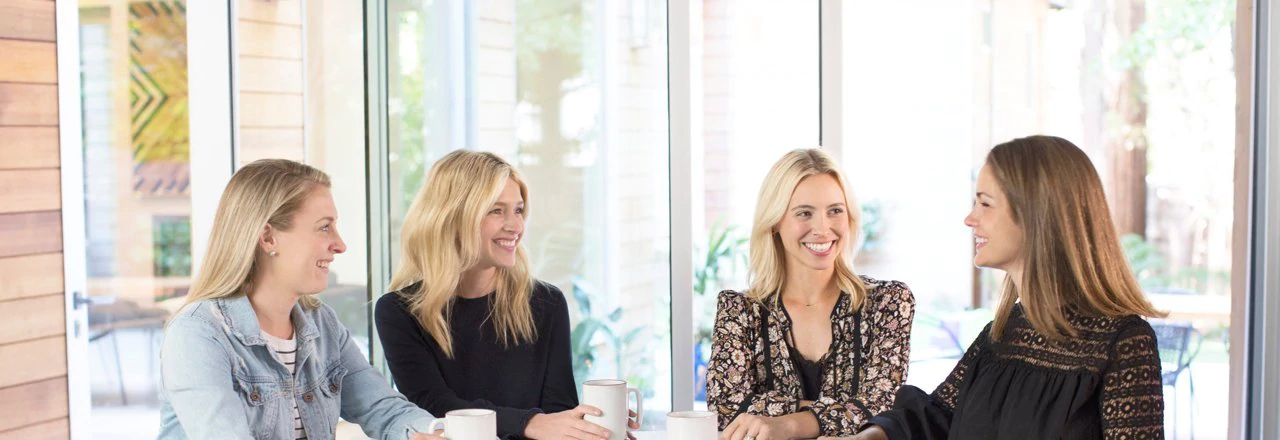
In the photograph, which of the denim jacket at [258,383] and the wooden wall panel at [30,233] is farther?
the wooden wall panel at [30,233]

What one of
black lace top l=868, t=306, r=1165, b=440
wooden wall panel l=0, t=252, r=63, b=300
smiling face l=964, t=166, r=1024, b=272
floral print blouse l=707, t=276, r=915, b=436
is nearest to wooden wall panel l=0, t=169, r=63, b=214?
wooden wall panel l=0, t=252, r=63, b=300

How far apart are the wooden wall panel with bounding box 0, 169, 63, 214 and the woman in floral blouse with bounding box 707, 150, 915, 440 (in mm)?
2164

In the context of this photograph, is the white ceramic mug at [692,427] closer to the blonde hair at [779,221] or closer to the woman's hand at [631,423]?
the woman's hand at [631,423]

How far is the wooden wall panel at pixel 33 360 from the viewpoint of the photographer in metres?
3.50

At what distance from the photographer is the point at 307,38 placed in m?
3.84

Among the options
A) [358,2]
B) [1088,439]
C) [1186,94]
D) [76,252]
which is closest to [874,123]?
[1186,94]

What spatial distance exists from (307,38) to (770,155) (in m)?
1.56

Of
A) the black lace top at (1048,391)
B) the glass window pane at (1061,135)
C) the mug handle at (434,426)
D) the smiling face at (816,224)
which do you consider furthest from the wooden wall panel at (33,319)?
the black lace top at (1048,391)

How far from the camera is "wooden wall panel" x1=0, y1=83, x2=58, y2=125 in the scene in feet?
11.3

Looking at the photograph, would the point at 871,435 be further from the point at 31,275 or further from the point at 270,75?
the point at 31,275

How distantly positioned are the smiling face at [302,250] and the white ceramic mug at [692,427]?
27.7 inches

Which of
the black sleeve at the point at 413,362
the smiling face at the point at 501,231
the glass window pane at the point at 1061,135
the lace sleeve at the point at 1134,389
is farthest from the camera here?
the glass window pane at the point at 1061,135

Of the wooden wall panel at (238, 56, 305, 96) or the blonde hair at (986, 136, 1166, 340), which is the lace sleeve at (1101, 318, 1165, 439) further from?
the wooden wall panel at (238, 56, 305, 96)

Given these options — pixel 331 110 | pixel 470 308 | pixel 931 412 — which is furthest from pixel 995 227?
pixel 331 110
